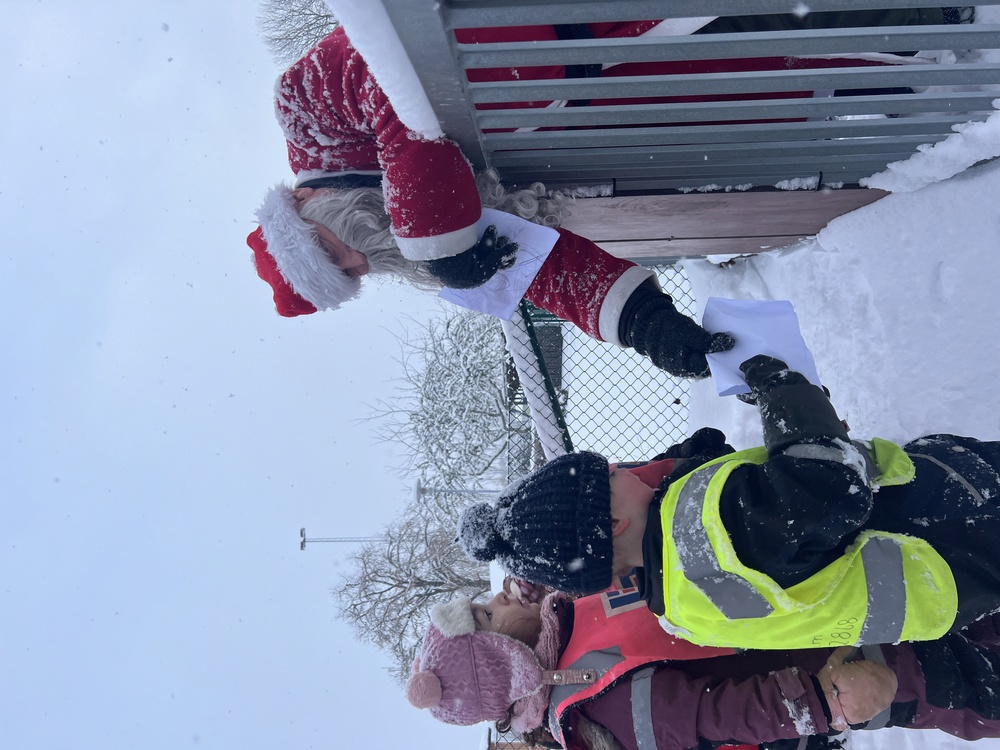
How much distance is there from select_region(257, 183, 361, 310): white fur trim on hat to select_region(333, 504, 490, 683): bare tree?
29.8ft

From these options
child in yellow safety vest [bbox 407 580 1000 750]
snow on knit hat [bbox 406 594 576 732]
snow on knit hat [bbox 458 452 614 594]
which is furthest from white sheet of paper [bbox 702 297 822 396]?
snow on knit hat [bbox 406 594 576 732]

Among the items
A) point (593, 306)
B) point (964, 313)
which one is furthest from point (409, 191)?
point (964, 313)

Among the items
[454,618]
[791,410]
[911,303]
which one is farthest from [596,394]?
[791,410]

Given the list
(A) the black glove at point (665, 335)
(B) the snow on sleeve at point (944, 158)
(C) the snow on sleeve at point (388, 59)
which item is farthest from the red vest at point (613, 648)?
(B) the snow on sleeve at point (944, 158)

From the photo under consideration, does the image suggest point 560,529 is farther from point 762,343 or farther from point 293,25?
point 293,25

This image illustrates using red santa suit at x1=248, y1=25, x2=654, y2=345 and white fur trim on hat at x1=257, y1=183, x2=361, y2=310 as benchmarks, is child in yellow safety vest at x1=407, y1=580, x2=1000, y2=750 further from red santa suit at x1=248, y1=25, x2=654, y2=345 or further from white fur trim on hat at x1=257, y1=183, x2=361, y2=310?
white fur trim on hat at x1=257, y1=183, x2=361, y2=310

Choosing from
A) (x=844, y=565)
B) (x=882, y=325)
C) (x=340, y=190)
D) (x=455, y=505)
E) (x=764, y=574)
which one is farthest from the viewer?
(x=455, y=505)

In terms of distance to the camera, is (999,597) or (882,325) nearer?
(999,597)

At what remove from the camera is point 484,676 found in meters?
1.96

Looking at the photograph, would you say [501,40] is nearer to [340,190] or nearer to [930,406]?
[340,190]

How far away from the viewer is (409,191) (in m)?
1.55

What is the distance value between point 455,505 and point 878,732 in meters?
9.22

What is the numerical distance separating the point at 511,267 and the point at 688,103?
689mm

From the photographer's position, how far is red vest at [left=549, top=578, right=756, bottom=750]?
6.12ft
